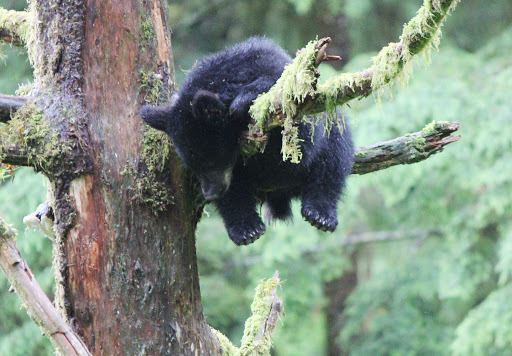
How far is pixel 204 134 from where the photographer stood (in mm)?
3439

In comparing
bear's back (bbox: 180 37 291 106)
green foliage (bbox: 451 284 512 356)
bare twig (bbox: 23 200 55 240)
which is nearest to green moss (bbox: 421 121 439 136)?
bear's back (bbox: 180 37 291 106)

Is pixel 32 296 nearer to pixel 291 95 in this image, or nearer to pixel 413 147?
pixel 291 95

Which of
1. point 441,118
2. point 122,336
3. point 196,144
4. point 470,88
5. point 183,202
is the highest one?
point 470,88

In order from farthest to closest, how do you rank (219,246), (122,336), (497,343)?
1. (219,246)
2. (497,343)
3. (122,336)

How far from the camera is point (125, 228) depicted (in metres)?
3.06

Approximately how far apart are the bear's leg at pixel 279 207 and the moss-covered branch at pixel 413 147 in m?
0.74

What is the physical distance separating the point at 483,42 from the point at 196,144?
26.2 feet

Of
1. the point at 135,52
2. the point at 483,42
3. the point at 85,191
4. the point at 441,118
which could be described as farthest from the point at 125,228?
the point at 483,42

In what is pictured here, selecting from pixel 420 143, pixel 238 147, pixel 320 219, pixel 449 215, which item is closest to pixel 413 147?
pixel 420 143

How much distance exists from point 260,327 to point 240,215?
673mm

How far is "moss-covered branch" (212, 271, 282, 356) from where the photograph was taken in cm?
355

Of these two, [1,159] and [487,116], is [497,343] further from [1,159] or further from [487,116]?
[1,159]

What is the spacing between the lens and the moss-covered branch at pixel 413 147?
3695mm

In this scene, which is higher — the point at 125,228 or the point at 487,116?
the point at 487,116
